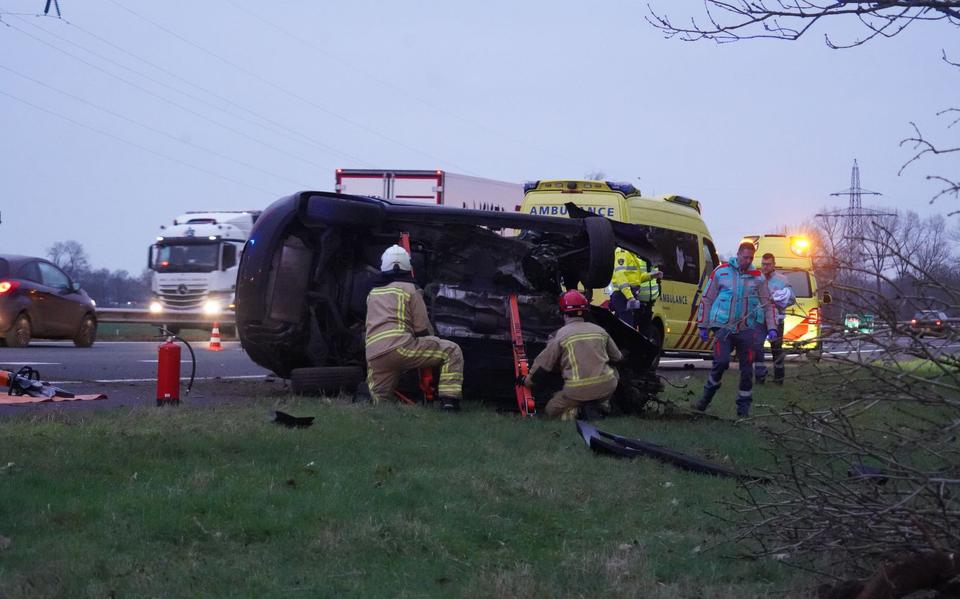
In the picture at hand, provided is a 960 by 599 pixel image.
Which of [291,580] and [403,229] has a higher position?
[403,229]

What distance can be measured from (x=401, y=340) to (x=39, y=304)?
427 inches

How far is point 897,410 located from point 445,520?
2.21m

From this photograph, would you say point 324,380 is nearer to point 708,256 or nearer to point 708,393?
point 708,393

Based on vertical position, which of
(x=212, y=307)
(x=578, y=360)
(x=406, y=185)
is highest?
(x=406, y=185)

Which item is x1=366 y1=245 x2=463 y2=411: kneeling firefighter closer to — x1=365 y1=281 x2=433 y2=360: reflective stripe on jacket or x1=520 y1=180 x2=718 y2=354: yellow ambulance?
x1=365 y1=281 x2=433 y2=360: reflective stripe on jacket

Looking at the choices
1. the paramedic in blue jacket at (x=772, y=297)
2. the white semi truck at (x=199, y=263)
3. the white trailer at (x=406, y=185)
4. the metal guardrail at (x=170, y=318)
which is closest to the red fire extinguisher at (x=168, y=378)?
the paramedic in blue jacket at (x=772, y=297)

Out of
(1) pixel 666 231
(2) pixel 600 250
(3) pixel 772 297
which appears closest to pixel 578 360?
(2) pixel 600 250

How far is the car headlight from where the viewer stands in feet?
91.3

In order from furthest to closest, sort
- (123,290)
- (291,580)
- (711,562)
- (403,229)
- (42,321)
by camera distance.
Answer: (123,290) → (42,321) → (403,229) → (711,562) → (291,580)

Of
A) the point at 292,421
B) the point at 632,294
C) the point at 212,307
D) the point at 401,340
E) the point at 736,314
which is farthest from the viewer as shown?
the point at 212,307

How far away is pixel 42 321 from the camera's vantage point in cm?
1858

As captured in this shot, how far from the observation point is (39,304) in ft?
60.6

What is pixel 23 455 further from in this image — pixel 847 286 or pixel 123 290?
pixel 123 290

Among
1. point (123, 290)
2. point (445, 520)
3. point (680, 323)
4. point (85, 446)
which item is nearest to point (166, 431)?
point (85, 446)
